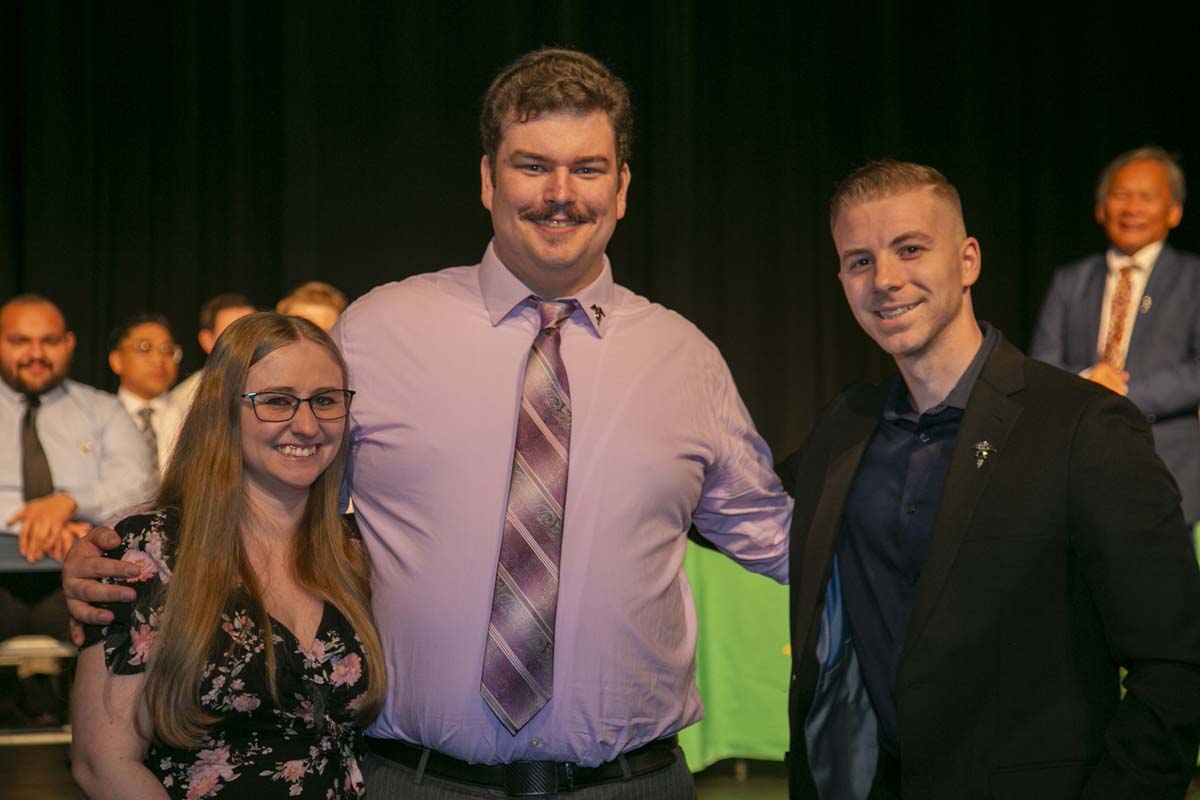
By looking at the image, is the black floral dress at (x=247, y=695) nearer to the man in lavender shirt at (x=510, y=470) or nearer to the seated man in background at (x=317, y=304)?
the man in lavender shirt at (x=510, y=470)

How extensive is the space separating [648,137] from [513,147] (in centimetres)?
498

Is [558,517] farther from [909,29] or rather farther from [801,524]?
[909,29]

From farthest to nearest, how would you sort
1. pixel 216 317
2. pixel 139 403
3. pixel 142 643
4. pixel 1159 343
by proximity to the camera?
pixel 139 403
pixel 216 317
pixel 1159 343
pixel 142 643

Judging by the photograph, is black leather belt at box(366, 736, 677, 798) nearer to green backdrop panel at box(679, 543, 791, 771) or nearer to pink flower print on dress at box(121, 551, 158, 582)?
Answer: pink flower print on dress at box(121, 551, 158, 582)

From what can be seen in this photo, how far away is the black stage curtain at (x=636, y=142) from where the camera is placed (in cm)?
648

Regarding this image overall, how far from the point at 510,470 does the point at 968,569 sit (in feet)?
2.30

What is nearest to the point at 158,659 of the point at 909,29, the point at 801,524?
the point at 801,524

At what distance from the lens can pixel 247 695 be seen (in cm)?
187

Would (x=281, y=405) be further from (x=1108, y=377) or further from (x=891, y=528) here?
(x=1108, y=377)

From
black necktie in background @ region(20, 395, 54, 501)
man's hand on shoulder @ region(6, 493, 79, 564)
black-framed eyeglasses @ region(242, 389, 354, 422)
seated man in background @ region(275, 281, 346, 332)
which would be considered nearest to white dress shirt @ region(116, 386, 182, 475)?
black necktie in background @ region(20, 395, 54, 501)

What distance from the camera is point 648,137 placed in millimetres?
6969

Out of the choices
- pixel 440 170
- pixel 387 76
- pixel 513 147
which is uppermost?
pixel 387 76

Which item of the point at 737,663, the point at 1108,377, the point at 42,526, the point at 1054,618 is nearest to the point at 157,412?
the point at 42,526

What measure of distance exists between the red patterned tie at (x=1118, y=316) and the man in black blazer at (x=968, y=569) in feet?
10.2
